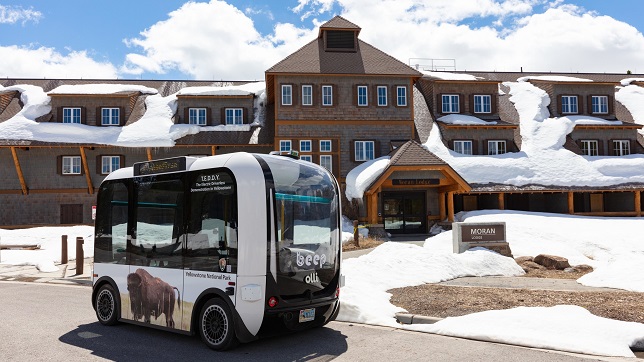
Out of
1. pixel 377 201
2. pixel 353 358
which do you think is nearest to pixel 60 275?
pixel 353 358

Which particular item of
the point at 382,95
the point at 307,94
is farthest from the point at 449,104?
the point at 307,94

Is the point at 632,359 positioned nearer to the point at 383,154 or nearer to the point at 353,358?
the point at 353,358

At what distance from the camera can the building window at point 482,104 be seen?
3478 centimetres

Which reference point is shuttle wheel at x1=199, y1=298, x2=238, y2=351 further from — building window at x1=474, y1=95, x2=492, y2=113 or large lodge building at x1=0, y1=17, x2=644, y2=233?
building window at x1=474, y1=95, x2=492, y2=113

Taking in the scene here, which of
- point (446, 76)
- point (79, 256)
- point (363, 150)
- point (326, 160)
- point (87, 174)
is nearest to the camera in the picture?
point (79, 256)

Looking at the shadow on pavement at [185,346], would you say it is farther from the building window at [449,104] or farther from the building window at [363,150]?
the building window at [449,104]

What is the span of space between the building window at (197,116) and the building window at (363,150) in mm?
A: 9992

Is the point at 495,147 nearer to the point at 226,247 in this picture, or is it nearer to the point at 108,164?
the point at 108,164

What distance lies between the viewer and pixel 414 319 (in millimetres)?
9062

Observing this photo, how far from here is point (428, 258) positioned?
48.1 feet

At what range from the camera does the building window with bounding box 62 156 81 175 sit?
3228 centimetres

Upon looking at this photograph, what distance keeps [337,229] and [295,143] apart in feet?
75.1

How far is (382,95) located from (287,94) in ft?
18.8

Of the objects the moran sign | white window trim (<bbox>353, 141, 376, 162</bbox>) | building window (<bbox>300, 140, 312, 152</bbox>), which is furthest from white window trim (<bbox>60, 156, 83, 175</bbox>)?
the moran sign
